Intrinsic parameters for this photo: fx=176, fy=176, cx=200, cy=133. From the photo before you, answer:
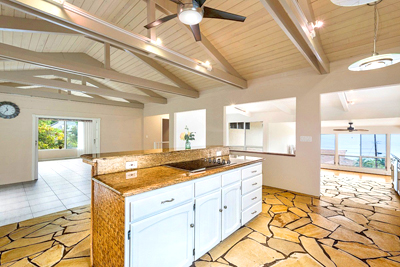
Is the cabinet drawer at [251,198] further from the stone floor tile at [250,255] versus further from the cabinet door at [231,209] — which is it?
the stone floor tile at [250,255]

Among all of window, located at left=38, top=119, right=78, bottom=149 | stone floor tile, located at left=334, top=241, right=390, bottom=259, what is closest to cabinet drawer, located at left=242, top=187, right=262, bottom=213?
stone floor tile, located at left=334, top=241, right=390, bottom=259

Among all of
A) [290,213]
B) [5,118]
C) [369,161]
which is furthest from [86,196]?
[369,161]

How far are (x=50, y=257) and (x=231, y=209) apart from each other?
2.05 meters

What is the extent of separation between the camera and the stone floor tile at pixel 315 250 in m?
1.80

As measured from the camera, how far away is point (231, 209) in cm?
214

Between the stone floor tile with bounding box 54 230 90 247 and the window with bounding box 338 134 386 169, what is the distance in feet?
27.0

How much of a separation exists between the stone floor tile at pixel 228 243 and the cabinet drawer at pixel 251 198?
1.00 feet

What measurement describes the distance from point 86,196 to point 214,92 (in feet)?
13.5

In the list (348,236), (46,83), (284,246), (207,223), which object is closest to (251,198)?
(284,246)

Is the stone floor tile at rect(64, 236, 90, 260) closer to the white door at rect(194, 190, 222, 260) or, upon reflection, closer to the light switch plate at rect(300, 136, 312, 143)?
the white door at rect(194, 190, 222, 260)

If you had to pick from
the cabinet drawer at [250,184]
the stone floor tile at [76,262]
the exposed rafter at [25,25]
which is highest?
the exposed rafter at [25,25]

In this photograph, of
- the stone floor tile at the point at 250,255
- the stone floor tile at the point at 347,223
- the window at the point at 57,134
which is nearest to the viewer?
the stone floor tile at the point at 250,255

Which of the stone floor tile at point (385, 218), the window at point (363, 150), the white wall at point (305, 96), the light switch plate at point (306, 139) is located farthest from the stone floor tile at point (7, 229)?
the window at point (363, 150)

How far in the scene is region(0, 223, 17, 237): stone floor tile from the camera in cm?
234
